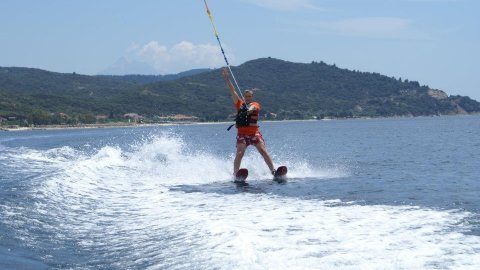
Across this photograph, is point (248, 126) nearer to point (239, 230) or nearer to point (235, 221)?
point (235, 221)

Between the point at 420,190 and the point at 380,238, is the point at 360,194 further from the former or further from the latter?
the point at 380,238

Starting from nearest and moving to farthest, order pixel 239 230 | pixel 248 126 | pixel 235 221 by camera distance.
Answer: pixel 239 230 → pixel 235 221 → pixel 248 126

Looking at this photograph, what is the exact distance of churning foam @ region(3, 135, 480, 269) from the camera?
7.17m

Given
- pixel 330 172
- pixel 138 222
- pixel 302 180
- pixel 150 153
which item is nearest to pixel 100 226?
pixel 138 222

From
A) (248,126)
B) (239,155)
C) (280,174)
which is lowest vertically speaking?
(280,174)

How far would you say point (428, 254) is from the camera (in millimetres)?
7176

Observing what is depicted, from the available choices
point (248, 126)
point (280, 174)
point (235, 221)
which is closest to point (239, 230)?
point (235, 221)

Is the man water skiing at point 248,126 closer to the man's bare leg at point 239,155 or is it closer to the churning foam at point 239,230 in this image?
the man's bare leg at point 239,155

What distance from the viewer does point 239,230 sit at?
8.68 metres

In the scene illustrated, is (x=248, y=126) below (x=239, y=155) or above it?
above

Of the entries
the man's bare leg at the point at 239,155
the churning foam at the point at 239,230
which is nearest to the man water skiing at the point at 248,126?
the man's bare leg at the point at 239,155

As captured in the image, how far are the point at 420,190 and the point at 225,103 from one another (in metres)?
165

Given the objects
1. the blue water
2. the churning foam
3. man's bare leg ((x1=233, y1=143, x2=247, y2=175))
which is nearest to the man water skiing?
man's bare leg ((x1=233, y1=143, x2=247, y2=175))

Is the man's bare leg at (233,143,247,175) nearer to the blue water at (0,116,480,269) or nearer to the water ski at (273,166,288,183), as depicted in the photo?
the blue water at (0,116,480,269)
